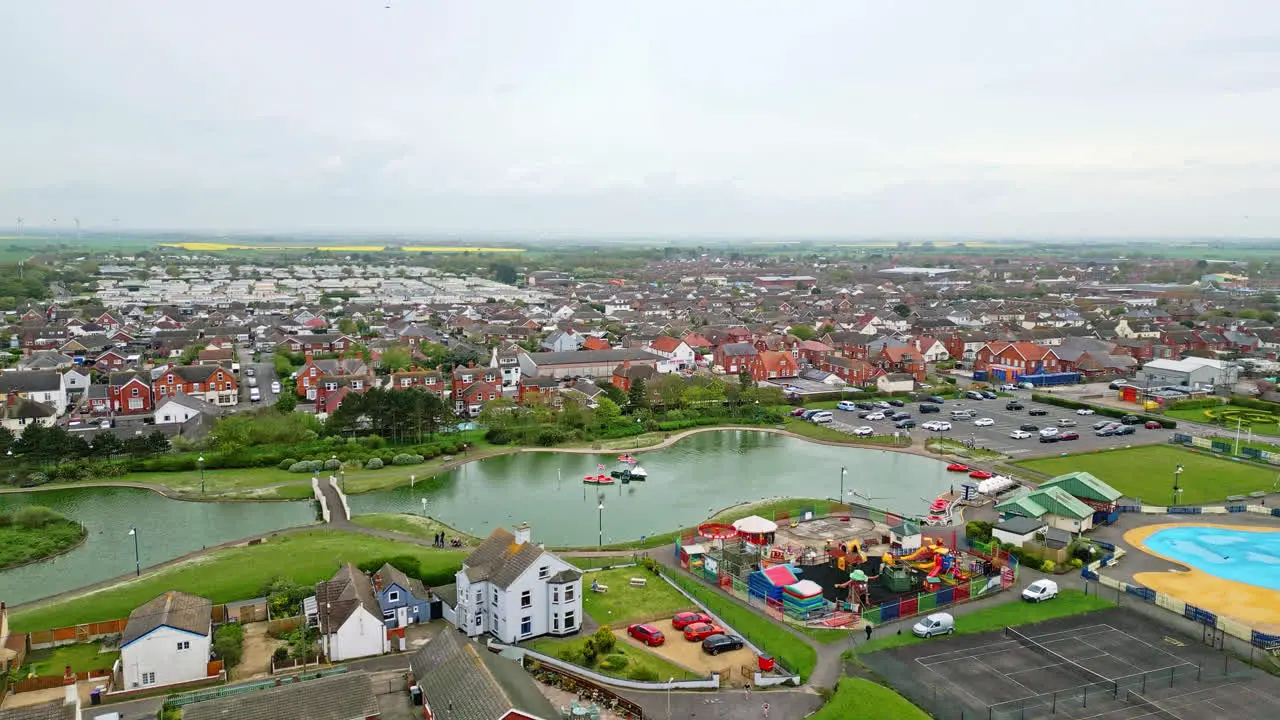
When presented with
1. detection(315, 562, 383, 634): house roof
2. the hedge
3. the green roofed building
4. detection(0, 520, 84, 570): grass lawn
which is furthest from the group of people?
the hedge

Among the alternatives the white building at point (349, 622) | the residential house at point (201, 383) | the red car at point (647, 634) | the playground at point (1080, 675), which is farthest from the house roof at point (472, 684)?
the residential house at point (201, 383)

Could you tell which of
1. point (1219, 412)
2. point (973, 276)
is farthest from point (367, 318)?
point (973, 276)

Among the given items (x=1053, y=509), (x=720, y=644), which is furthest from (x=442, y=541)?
(x=1053, y=509)

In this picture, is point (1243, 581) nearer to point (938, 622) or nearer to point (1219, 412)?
point (938, 622)

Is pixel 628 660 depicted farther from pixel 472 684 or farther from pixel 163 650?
pixel 163 650

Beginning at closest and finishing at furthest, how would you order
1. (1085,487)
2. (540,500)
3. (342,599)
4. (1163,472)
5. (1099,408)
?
(342,599) → (1085,487) → (540,500) → (1163,472) → (1099,408)

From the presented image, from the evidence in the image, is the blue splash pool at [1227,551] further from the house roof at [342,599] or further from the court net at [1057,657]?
the house roof at [342,599]
